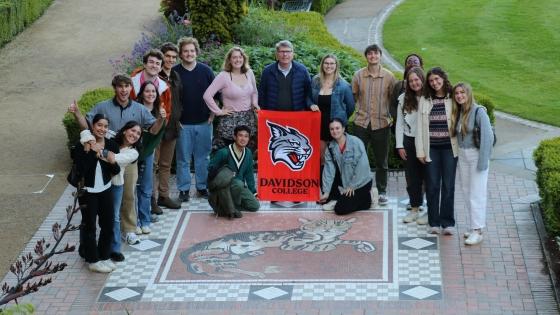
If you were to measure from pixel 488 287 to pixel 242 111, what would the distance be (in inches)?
156

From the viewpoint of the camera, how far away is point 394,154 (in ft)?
44.7

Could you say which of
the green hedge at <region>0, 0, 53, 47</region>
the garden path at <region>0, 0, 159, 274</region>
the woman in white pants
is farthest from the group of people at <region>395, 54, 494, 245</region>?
the green hedge at <region>0, 0, 53, 47</region>

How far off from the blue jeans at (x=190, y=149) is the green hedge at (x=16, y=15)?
1056 cm

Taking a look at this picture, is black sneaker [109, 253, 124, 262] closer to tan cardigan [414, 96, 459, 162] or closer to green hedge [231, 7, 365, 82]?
tan cardigan [414, 96, 459, 162]

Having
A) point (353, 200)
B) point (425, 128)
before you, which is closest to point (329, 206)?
point (353, 200)

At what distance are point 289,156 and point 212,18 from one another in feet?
16.8

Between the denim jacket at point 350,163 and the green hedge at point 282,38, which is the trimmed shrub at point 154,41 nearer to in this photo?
the green hedge at point 282,38

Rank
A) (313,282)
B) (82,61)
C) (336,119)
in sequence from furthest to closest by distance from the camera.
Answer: (82,61) < (336,119) < (313,282)

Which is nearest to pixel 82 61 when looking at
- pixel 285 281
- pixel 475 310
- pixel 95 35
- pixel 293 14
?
pixel 95 35

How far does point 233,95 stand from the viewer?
12594mm

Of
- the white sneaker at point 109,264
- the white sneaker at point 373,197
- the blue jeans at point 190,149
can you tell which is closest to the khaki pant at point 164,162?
the blue jeans at point 190,149

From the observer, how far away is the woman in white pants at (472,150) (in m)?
10.9

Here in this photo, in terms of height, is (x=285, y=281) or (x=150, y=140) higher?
(x=150, y=140)

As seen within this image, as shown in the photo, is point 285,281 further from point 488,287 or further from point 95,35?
point 95,35
